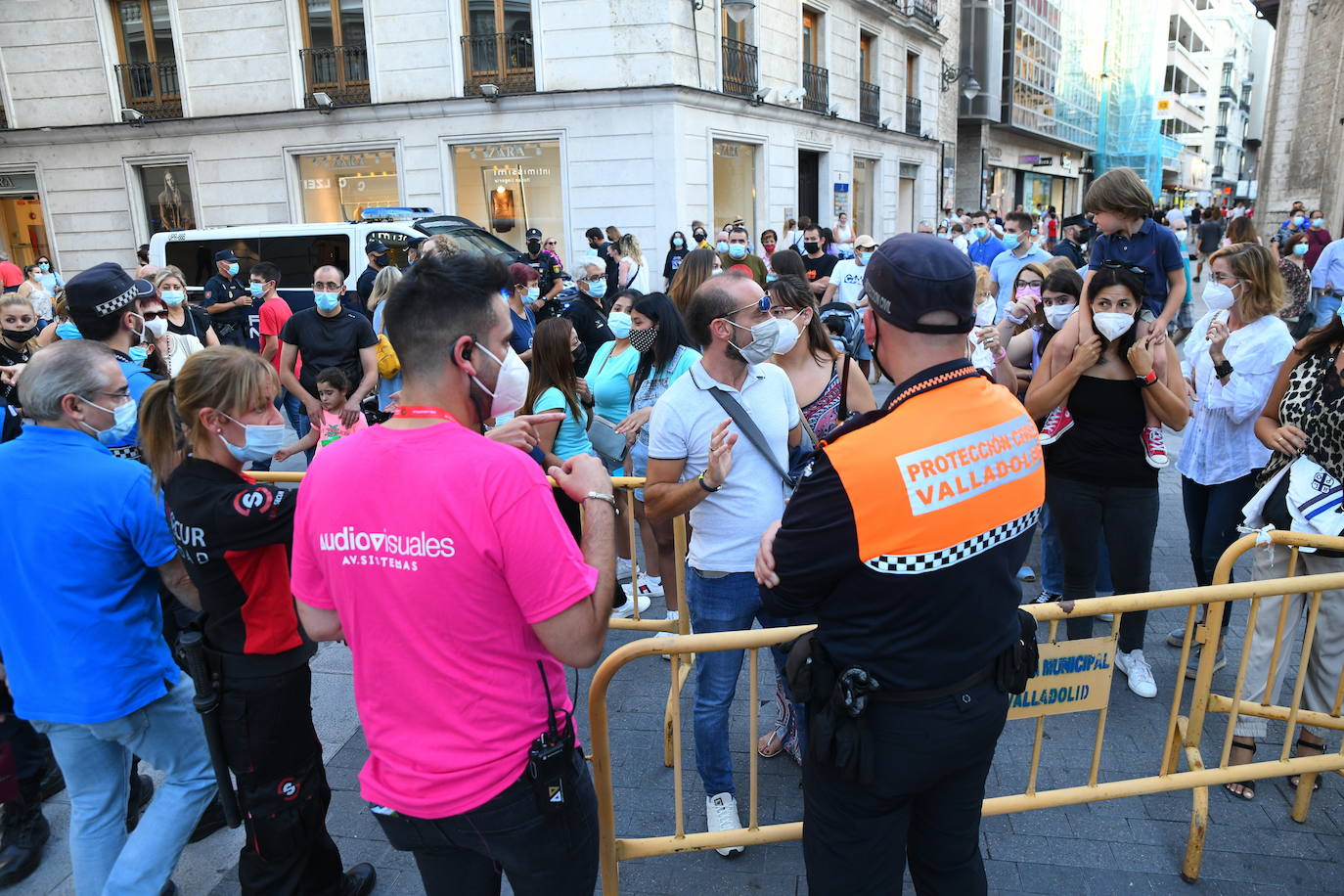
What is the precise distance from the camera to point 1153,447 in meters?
3.96

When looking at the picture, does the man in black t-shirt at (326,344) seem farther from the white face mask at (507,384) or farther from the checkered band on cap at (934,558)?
the checkered band on cap at (934,558)

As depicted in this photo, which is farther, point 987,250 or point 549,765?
point 987,250

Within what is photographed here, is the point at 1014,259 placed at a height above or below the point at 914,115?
below

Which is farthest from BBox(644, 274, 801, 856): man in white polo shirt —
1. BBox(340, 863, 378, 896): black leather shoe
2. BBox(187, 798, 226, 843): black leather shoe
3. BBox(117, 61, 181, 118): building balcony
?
BBox(117, 61, 181, 118): building balcony

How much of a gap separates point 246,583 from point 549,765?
1244 millimetres

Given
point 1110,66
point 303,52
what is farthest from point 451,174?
point 1110,66

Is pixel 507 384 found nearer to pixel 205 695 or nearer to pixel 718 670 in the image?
pixel 205 695

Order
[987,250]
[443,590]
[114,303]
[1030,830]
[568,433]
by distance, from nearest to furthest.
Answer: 1. [443,590]
2. [1030,830]
3. [114,303]
4. [568,433]
5. [987,250]

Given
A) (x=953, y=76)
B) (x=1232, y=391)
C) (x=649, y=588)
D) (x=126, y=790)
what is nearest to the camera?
(x=126, y=790)

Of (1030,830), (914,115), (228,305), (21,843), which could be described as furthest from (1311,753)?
(914,115)

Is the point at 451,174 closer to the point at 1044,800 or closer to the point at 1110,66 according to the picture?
the point at 1044,800

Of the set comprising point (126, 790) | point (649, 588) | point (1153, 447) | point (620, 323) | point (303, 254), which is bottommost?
point (649, 588)

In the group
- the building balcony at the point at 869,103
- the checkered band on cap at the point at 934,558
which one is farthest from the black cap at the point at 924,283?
the building balcony at the point at 869,103

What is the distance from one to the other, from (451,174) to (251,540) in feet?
54.9
